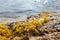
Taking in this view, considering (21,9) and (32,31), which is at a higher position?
(32,31)

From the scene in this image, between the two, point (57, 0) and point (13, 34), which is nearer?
point (13, 34)

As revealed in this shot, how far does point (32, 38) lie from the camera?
484 centimetres

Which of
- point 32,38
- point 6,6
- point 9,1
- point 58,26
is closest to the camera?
point 32,38

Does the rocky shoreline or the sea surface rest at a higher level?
the rocky shoreline

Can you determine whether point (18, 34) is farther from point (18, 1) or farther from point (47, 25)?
point (18, 1)

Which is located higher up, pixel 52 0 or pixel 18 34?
pixel 18 34

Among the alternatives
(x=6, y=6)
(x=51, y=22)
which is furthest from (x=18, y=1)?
(x=51, y=22)

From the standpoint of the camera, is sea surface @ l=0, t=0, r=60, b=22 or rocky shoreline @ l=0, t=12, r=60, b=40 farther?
sea surface @ l=0, t=0, r=60, b=22

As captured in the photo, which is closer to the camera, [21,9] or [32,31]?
[32,31]

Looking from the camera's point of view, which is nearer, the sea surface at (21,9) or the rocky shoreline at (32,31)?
the rocky shoreline at (32,31)

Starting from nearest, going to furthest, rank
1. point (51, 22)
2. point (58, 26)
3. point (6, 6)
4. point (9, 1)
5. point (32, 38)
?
point (32, 38), point (58, 26), point (51, 22), point (6, 6), point (9, 1)

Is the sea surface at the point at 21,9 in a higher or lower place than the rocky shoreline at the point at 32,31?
lower

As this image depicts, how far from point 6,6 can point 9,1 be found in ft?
5.16

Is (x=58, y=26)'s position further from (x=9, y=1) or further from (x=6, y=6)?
(x=9, y=1)
